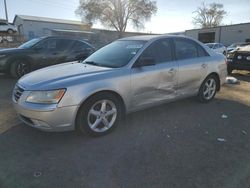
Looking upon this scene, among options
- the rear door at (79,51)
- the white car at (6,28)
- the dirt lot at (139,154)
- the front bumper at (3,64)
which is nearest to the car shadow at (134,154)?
the dirt lot at (139,154)

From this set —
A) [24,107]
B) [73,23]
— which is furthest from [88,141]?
[73,23]

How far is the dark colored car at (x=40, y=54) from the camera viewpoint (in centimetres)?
788

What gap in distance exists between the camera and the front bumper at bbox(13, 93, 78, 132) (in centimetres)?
310

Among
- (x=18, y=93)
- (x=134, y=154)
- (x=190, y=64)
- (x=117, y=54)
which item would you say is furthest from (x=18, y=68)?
(x=134, y=154)

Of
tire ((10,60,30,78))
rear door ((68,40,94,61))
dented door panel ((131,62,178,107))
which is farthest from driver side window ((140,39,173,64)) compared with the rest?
tire ((10,60,30,78))

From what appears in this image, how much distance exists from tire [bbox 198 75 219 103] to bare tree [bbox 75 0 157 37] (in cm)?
4312

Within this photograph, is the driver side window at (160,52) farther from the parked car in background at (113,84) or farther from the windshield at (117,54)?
the windshield at (117,54)

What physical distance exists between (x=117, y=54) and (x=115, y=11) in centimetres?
4435

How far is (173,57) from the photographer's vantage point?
14.6 ft

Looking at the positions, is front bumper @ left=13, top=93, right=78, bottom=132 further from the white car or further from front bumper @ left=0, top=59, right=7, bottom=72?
the white car

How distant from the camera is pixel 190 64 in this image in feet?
15.5

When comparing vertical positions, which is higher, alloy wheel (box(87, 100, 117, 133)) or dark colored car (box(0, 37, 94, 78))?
dark colored car (box(0, 37, 94, 78))

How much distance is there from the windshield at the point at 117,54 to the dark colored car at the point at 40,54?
448cm

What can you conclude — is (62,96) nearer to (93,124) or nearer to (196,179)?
(93,124)
